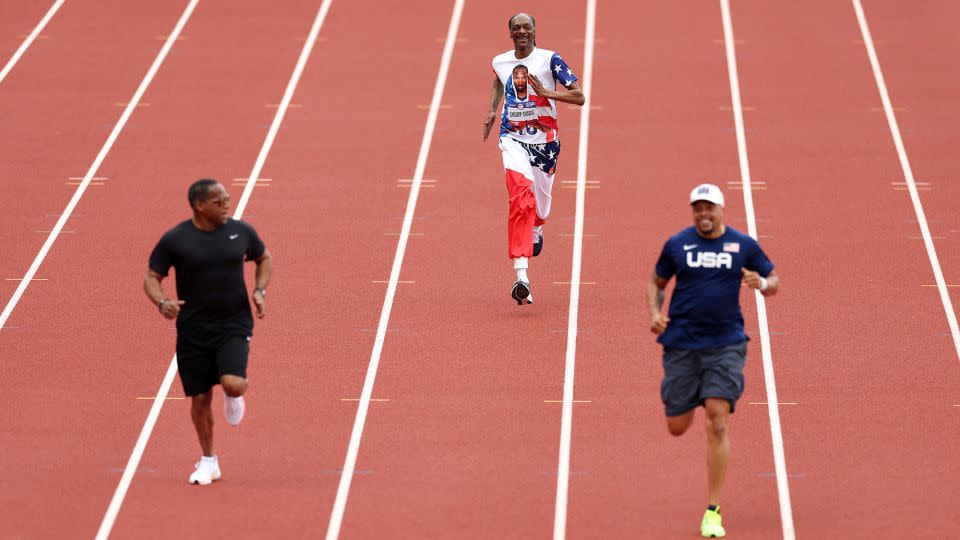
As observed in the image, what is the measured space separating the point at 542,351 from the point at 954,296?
315 centimetres

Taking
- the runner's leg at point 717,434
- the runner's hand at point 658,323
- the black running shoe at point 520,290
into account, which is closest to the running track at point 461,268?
the black running shoe at point 520,290

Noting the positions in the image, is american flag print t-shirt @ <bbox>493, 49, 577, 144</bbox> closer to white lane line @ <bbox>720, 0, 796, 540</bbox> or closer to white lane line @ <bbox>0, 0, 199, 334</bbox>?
white lane line @ <bbox>720, 0, 796, 540</bbox>

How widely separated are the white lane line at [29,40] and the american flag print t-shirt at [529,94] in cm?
701

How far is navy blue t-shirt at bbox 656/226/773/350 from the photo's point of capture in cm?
832

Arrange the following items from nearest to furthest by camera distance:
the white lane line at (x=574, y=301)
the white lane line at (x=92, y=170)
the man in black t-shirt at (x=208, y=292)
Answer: the man in black t-shirt at (x=208, y=292), the white lane line at (x=574, y=301), the white lane line at (x=92, y=170)

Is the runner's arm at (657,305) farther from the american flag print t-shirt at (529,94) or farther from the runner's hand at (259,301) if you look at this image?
the american flag print t-shirt at (529,94)

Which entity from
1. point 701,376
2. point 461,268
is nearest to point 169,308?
point 701,376

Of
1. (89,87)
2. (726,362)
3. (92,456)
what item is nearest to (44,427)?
(92,456)

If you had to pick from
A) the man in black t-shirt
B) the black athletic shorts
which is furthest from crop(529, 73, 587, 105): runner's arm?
the black athletic shorts

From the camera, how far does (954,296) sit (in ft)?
40.6

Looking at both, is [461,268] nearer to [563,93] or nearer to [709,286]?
[563,93]

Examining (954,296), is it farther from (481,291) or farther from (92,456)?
(92,456)

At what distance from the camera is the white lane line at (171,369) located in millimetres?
8914

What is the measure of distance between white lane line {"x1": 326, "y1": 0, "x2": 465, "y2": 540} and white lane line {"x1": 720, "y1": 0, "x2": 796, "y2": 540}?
2252 millimetres
